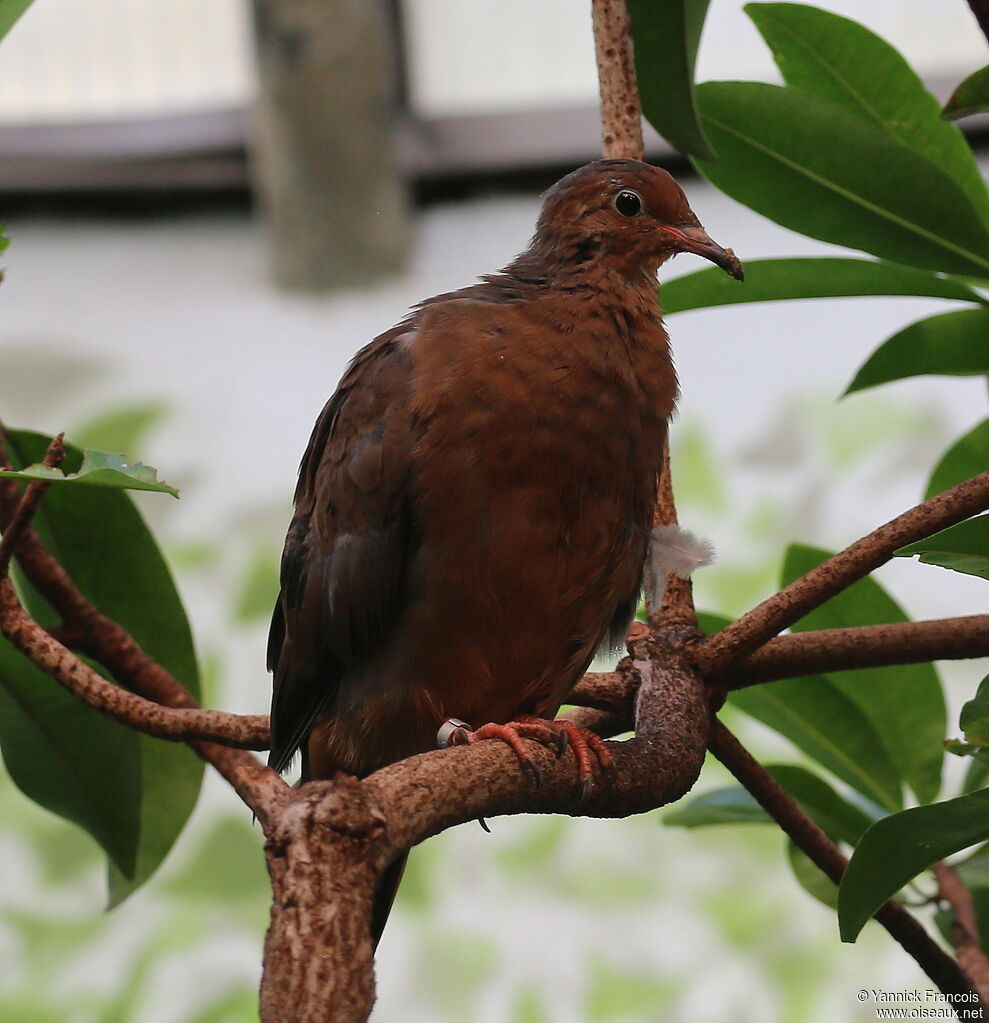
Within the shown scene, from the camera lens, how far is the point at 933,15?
12.0ft

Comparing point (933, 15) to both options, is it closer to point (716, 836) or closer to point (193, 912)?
point (716, 836)

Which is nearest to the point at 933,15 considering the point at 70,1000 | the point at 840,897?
the point at 840,897

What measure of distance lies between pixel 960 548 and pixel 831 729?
535 millimetres

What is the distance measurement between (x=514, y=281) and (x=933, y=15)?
2.71 m

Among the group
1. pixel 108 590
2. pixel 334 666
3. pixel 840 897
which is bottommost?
pixel 840 897

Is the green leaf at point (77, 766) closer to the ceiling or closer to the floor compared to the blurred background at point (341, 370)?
closer to the floor

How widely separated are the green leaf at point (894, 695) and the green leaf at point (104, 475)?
0.85m

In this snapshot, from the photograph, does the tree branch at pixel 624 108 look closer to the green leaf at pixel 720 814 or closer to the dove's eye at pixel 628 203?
the dove's eye at pixel 628 203

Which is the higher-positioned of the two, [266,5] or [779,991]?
[266,5]

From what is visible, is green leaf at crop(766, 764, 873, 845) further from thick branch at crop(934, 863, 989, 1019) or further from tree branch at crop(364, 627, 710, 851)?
tree branch at crop(364, 627, 710, 851)

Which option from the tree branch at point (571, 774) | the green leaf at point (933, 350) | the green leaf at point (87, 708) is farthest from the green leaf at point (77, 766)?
the green leaf at point (933, 350)

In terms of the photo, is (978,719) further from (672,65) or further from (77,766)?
(77,766)

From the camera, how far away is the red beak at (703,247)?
4.74 feet

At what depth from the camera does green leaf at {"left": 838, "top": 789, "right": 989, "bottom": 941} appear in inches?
42.7
